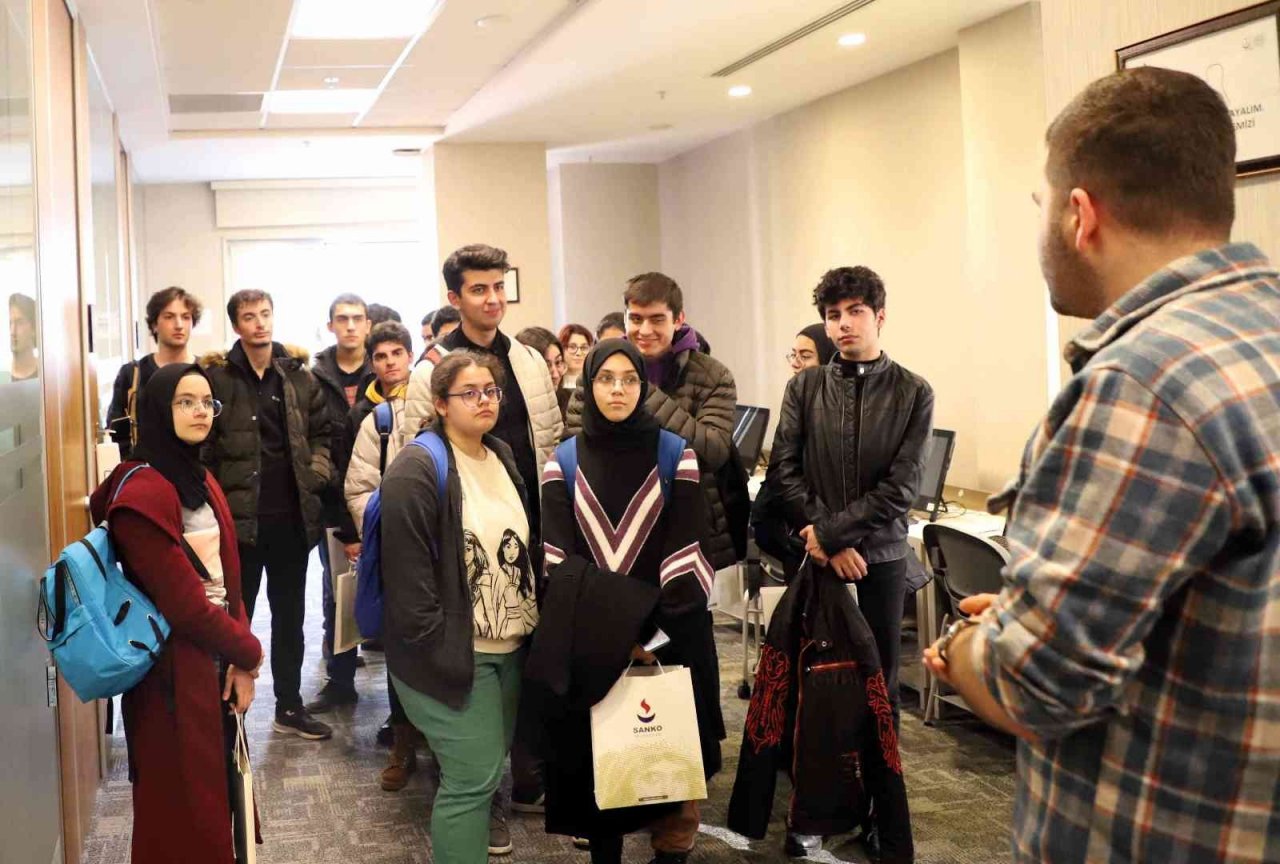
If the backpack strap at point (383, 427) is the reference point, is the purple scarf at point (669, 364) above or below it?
above

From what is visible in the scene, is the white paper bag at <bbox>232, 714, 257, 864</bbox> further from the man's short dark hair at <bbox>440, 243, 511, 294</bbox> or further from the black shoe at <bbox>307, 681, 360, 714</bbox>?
the black shoe at <bbox>307, 681, 360, 714</bbox>

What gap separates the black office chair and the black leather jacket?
47cm

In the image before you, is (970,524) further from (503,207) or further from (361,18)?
(503,207)

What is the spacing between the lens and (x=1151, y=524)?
1117mm

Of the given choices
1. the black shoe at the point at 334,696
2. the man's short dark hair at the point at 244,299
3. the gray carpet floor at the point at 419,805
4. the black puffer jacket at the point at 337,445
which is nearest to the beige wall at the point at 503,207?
the black puffer jacket at the point at 337,445

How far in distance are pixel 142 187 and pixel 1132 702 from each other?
12350 millimetres

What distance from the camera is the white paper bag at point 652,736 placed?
9.41 feet

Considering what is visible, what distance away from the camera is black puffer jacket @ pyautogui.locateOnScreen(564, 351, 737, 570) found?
3369 millimetres

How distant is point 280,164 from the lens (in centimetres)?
1115

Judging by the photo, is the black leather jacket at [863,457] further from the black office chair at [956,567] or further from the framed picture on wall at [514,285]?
the framed picture on wall at [514,285]

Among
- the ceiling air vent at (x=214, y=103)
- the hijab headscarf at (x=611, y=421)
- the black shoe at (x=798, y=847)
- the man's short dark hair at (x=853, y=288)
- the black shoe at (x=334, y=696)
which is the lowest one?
the black shoe at (x=798, y=847)

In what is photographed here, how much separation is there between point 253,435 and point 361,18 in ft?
9.82

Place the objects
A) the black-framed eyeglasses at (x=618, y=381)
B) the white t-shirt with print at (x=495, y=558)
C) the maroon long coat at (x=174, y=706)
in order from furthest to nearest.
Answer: the black-framed eyeglasses at (x=618, y=381) < the white t-shirt with print at (x=495, y=558) < the maroon long coat at (x=174, y=706)

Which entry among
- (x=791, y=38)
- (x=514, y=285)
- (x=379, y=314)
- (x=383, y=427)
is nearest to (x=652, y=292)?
(x=383, y=427)
